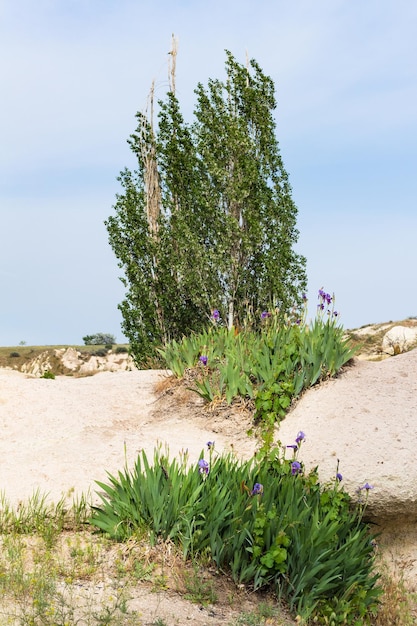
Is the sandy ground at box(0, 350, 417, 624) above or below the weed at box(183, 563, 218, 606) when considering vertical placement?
above

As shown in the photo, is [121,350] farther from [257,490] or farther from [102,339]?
[257,490]

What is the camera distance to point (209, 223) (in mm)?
18688

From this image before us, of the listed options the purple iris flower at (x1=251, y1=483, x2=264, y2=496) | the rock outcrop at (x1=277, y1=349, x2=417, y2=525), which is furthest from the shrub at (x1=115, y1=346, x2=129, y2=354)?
the purple iris flower at (x1=251, y1=483, x2=264, y2=496)

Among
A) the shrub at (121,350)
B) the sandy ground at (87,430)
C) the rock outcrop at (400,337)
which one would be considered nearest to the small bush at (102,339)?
the shrub at (121,350)

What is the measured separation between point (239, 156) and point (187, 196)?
1792mm

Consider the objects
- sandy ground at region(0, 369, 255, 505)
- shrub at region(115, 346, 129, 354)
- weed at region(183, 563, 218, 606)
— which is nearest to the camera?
weed at region(183, 563, 218, 606)

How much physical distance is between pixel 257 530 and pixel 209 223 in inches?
541

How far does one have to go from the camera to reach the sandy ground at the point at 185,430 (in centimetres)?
723

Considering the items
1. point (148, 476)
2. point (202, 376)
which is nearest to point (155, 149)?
point (202, 376)

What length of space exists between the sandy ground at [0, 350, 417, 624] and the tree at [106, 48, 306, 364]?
781 centimetres

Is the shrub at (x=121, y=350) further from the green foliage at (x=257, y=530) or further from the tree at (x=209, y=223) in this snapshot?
the green foliage at (x=257, y=530)

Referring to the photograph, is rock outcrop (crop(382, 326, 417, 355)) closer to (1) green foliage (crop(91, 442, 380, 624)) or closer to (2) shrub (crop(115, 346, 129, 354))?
(1) green foliage (crop(91, 442, 380, 624))

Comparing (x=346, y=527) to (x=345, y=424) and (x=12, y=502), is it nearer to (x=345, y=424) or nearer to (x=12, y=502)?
(x=345, y=424)

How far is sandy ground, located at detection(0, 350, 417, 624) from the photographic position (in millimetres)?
7230
